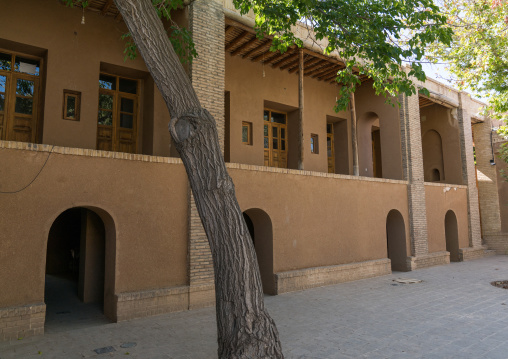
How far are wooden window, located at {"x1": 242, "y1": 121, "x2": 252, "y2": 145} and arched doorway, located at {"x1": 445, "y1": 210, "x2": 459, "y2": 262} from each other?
398 inches

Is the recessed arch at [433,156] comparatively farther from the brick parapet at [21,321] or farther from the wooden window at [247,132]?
the brick parapet at [21,321]

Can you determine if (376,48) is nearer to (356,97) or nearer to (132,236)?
(132,236)

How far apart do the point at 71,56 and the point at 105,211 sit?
4.14 meters

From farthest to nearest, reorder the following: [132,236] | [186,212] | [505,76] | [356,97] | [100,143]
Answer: [356,97] < [505,76] < [100,143] < [186,212] < [132,236]

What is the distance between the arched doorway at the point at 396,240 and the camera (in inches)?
507

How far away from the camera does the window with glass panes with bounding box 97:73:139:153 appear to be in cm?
920

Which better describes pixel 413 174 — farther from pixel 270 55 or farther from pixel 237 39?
pixel 237 39

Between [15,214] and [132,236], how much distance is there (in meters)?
1.91

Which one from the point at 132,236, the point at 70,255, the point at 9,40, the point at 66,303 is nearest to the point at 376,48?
the point at 132,236

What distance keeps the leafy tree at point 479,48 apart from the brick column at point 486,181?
7698 millimetres

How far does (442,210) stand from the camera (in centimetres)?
1485

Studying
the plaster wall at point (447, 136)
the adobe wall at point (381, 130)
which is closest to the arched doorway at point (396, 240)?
the adobe wall at point (381, 130)

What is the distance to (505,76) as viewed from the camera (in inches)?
442

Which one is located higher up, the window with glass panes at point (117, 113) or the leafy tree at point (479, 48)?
the leafy tree at point (479, 48)
